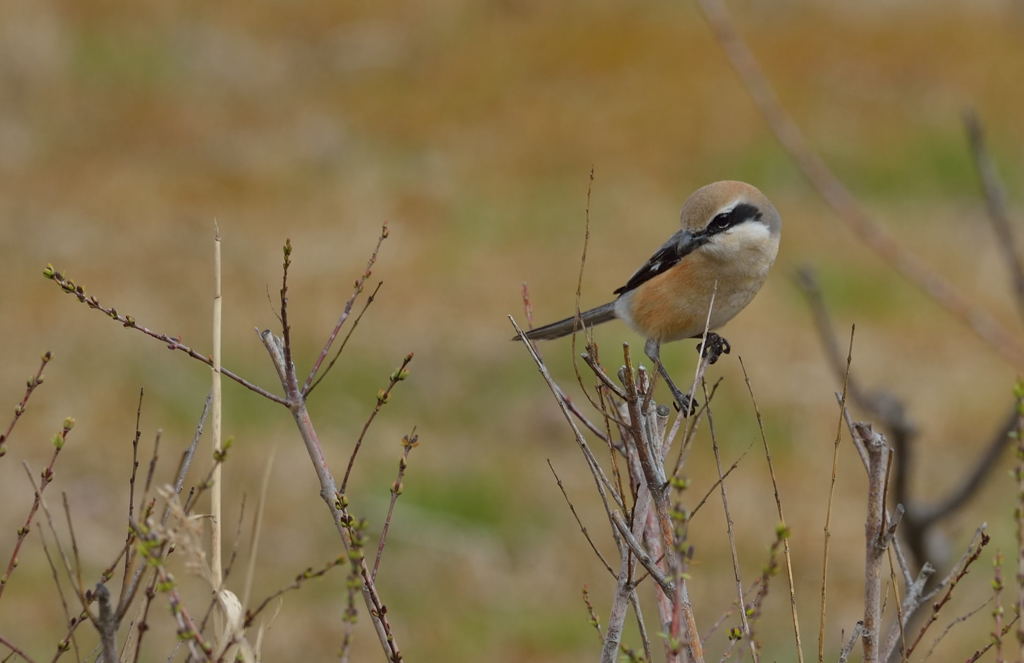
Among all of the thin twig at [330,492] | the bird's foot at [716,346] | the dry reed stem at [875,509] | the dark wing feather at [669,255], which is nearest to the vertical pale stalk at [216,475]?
the thin twig at [330,492]

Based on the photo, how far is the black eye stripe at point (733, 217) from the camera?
3.74 metres

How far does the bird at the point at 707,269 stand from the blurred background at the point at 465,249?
0.74m

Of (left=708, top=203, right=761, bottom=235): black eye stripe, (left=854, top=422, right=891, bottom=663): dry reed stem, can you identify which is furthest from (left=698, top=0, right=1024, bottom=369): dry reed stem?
(left=708, top=203, right=761, bottom=235): black eye stripe

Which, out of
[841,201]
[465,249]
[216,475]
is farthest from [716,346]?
[465,249]

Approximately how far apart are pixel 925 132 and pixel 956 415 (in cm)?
477

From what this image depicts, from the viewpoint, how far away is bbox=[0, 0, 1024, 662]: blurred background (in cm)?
731

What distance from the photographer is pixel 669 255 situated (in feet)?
13.3

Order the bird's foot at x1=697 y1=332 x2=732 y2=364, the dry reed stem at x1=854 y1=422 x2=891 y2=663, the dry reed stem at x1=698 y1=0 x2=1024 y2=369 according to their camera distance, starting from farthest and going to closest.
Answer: the bird's foot at x1=697 y1=332 x2=732 y2=364, the dry reed stem at x1=854 y1=422 x2=891 y2=663, the dry reed stem at x1=698 y1=0 x2=1024 y2=369

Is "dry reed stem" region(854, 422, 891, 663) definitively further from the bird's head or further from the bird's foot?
the bird's head

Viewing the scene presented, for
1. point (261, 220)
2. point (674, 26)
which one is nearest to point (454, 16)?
point (674, 26)

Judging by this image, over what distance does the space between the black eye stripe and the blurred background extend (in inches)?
37.4

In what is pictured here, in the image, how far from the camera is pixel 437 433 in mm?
8398

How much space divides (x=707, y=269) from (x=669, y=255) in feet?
0.52

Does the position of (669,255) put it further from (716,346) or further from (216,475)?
(216,475)
